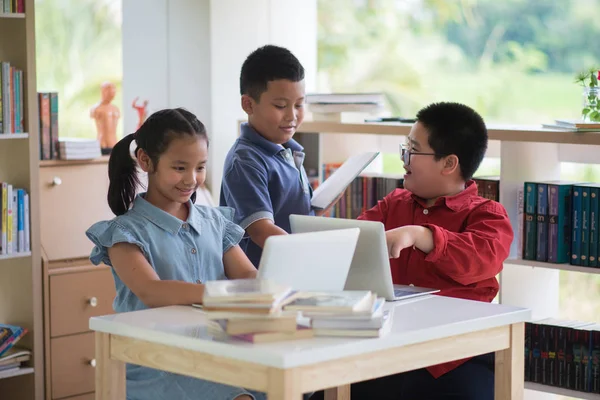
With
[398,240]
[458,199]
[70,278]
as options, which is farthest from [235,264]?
[70,278]

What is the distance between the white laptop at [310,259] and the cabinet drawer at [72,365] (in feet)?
6.27

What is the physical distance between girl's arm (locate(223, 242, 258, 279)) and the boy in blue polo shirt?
0.67ft

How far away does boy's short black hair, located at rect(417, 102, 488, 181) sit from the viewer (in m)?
2.55

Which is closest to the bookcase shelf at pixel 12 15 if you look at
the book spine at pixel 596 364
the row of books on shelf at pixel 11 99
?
the row of books on shelf at pixel 11 99

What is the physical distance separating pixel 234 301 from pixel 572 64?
743cm

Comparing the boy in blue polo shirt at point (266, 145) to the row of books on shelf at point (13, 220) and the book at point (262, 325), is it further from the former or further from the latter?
the row of books on shelf at point (13, 220)

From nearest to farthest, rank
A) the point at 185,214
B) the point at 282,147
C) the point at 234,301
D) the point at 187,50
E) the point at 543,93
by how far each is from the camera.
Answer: the point at 234,301
the point at 185,214
the point at 282,147
the point at 187,50
the point at 543,93

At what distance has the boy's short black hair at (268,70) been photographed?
8.61ft

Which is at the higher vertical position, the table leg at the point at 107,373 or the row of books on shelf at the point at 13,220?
the row of books on shelf at the point at 13,220

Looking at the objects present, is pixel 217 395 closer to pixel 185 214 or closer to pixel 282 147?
pixel 185 214

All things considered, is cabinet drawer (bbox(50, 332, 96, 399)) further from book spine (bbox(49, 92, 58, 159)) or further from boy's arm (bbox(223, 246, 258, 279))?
boy's arm (bbox(223, 246, 258, 279))

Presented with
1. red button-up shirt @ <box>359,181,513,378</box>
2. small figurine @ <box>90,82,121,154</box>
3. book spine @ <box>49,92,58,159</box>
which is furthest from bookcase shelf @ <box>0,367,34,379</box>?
red button-up shirt @ <box>359,181,513,378</box>

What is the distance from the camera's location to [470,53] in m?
8.43

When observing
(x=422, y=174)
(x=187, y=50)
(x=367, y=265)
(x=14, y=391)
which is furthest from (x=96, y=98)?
(x=367, y=265)
